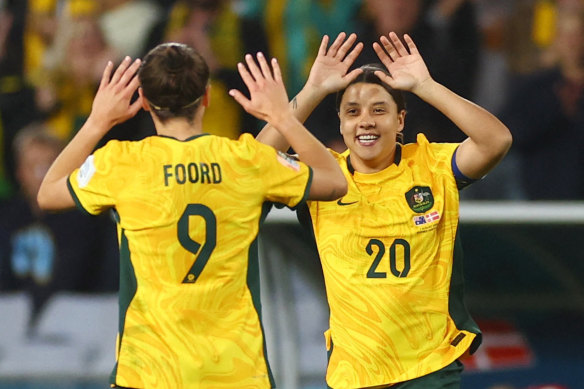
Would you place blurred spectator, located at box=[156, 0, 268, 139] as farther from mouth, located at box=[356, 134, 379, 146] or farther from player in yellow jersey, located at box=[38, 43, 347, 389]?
player in yellow jersey, located at box=[38, 43, 347, 389]

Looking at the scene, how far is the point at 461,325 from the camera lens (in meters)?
4.32

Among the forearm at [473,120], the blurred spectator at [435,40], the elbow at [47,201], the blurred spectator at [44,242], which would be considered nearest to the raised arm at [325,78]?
the forearm at [473,120]

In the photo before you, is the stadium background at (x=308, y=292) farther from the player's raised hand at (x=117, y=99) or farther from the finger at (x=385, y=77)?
the player's raised hand at (x=117, y=99)

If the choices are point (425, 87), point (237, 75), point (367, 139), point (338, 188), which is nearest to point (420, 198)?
point (367, 139)

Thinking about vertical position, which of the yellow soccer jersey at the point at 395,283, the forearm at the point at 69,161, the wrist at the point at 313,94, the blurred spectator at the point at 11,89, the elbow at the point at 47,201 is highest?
the blurred spectator at the point at 11,89

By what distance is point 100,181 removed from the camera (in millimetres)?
3658

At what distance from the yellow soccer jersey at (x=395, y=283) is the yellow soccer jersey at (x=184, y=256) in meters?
0.68

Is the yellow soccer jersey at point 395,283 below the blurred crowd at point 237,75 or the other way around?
below

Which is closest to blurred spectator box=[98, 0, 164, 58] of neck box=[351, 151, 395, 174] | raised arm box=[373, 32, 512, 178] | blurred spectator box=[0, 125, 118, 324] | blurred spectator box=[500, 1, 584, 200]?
blurred spectator box=[0, 125, 118, 324]

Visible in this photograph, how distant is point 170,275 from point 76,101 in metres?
4.62

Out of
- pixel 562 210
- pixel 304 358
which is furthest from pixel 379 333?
pixel 304 358

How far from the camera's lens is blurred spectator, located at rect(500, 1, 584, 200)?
7301mm

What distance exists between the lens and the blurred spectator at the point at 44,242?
7926 mm

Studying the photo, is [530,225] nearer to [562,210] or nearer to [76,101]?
[562,210]
